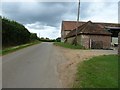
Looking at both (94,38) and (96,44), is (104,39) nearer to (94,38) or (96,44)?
(94,38)

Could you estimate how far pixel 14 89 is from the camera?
Answer: 8.14 m

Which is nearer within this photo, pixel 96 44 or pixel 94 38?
pixel 96 44

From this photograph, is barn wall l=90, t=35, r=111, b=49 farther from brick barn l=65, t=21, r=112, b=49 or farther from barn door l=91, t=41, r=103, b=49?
barn door l=91, t=41, r=103, b=49

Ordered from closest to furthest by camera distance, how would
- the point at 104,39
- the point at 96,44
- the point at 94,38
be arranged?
1. the point at 96,44
2. the point at 94,38
3. the point at 104,39

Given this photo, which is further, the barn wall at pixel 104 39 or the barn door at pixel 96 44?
the barn wall at pixel 104 39

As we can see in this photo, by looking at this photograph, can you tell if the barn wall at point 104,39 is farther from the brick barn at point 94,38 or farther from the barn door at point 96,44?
the barn door at point 96,44

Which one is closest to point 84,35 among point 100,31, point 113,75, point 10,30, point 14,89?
point 100,31

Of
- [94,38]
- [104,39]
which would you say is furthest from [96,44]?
[104,39]

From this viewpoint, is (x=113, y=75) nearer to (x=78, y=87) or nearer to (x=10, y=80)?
(x=78, y=87)

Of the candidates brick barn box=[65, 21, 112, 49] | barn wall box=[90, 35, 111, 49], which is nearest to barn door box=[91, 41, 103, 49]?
brick barn box=[65, 21, 112, 49]

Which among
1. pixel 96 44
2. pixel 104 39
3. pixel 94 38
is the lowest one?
pixel 96 44

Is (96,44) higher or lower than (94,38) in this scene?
lower

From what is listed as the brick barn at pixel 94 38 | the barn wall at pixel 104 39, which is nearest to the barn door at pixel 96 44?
the brick barn at pixel 94 38

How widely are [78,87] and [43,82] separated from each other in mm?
1728
